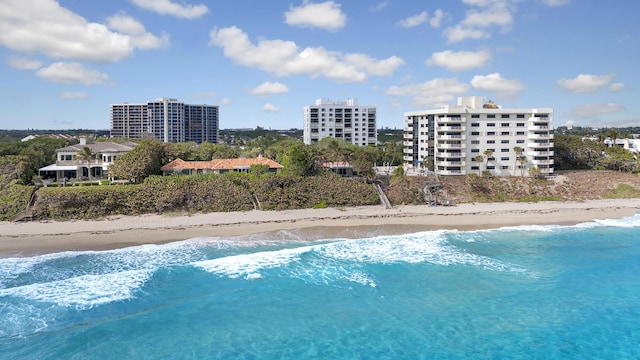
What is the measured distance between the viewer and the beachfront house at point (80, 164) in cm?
5362

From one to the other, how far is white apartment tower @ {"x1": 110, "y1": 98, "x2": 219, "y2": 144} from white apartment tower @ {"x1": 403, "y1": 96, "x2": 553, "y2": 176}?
10710cm

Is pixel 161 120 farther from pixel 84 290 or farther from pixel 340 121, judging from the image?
pixel 84 290

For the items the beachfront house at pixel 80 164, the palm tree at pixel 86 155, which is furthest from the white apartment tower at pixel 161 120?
the palm tree at pixel 86 155

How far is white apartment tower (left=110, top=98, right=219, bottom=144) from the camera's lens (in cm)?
14938

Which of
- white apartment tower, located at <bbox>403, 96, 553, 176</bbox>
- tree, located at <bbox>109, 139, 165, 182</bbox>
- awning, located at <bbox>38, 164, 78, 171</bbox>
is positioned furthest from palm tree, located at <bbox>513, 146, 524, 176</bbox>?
awning, located at <bbox>38, 164, 78, 171</bbox>

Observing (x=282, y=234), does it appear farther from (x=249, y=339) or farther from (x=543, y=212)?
(x=543, y=212)

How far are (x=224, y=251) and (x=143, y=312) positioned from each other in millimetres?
10763

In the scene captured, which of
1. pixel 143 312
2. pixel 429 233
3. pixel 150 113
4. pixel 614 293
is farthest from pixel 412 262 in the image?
pixel 150 113

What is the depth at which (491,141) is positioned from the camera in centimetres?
6291

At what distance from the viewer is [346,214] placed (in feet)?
150

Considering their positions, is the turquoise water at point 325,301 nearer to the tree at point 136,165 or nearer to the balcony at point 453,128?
the tree at point 136,165

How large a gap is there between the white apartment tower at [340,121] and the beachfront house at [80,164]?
5805cm

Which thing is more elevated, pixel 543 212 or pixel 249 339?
pixel 543 212

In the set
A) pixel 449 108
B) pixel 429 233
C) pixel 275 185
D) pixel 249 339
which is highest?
pixel 449 108
